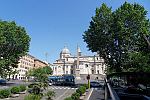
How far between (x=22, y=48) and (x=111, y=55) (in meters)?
18.6

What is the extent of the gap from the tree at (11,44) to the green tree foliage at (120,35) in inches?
555

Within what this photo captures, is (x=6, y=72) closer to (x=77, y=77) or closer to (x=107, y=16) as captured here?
(x=107, y=16)

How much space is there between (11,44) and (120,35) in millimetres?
21921

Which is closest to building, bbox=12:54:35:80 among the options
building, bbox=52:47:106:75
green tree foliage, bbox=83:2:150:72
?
building, bbox=52:47:106:75

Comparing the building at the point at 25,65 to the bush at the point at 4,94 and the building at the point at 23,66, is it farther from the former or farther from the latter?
the bush at the point at 4,94

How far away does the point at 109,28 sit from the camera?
5197 cm

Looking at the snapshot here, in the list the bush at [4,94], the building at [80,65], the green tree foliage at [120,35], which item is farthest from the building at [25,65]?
the bush at [4,94]

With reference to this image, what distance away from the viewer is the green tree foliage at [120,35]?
50094 millimetres

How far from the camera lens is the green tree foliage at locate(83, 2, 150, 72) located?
164 ft

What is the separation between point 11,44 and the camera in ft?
195

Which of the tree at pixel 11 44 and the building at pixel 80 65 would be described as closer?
the tree at pixel 11 44

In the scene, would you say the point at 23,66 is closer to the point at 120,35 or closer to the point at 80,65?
the point at 80,65

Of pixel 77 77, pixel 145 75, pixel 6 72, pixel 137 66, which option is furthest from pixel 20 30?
pixel 77 77

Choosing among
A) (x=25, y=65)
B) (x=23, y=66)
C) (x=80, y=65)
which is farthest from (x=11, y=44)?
(x=80, y=65)
